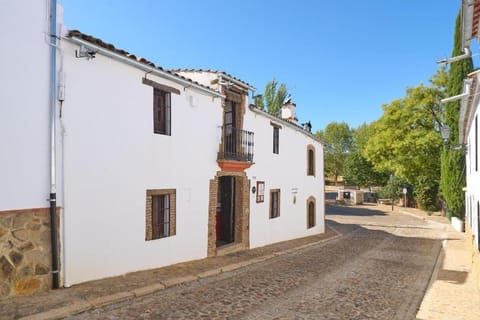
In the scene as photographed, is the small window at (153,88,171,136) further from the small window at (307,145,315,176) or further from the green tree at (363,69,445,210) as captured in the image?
the green tree at (363,69,445,210)

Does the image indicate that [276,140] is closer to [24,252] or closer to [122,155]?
[122,155]

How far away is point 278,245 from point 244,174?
389 centimetres

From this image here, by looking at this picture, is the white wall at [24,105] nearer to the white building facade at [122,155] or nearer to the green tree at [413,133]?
the white building facade at [122,155]

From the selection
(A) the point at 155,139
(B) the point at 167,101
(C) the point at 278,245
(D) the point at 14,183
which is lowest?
(C) the point at 278,245

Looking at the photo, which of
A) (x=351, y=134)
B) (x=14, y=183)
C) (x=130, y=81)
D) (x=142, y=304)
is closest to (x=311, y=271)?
(x=142, y=304)

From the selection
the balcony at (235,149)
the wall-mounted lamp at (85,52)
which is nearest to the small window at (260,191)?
the balcony at (235,149)

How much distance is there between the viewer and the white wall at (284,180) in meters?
14.1

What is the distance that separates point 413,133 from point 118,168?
80.7 feet

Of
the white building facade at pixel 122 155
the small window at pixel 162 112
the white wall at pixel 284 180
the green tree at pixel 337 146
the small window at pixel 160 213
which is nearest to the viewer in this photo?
the white building facade at pixel 122 155

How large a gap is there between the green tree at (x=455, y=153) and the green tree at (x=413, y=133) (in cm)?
393

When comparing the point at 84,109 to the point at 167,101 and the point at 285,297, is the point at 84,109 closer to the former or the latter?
the point at 167,101

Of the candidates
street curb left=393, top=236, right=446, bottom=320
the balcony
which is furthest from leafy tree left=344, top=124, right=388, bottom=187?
street curb left=393, top=236, right=446, bottom=320

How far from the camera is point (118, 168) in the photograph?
26.6ft

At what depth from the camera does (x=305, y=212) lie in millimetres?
18984
